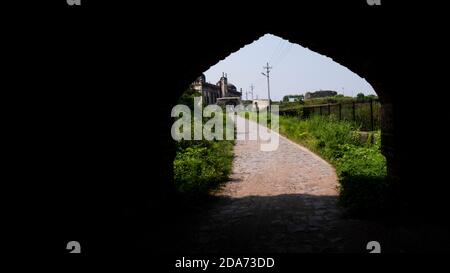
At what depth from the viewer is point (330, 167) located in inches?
399

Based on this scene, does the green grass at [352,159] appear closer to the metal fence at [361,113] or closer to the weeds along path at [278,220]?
the weeds along path at [278,220]

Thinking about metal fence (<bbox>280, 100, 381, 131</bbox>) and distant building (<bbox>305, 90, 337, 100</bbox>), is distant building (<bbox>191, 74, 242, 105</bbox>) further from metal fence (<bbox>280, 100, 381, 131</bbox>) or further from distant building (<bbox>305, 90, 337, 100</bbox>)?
metal fence (<bbox>280, 100, 381, 131</bbox>)

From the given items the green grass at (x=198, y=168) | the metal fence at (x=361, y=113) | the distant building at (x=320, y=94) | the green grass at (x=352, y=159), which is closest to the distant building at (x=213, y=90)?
the distant building at (x=320, y=94)

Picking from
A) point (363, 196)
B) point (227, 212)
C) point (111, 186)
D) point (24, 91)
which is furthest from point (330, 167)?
point (24, 91)

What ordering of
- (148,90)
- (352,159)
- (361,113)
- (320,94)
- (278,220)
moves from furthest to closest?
1. (320,94)
2. (361,113)
3. (352,159)
4. (278,220)
5. (148,90)

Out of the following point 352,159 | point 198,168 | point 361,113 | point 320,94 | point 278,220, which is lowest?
Result: point 278,220

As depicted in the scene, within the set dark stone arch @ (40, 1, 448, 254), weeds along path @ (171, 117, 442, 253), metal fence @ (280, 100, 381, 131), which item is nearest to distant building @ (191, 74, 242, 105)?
metal fence @ (280, 100, 381, 131)

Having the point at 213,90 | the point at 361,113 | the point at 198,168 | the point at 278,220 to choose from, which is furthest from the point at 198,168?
the point at 213,90

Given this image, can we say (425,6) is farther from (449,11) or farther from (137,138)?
(137,138)

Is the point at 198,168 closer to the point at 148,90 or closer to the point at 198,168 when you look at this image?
the point at 198,168

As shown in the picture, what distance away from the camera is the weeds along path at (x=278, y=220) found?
432cm

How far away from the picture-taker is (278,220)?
5387 millimetres

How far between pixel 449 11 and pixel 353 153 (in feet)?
23.9

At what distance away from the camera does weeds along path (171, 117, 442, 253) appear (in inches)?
170
